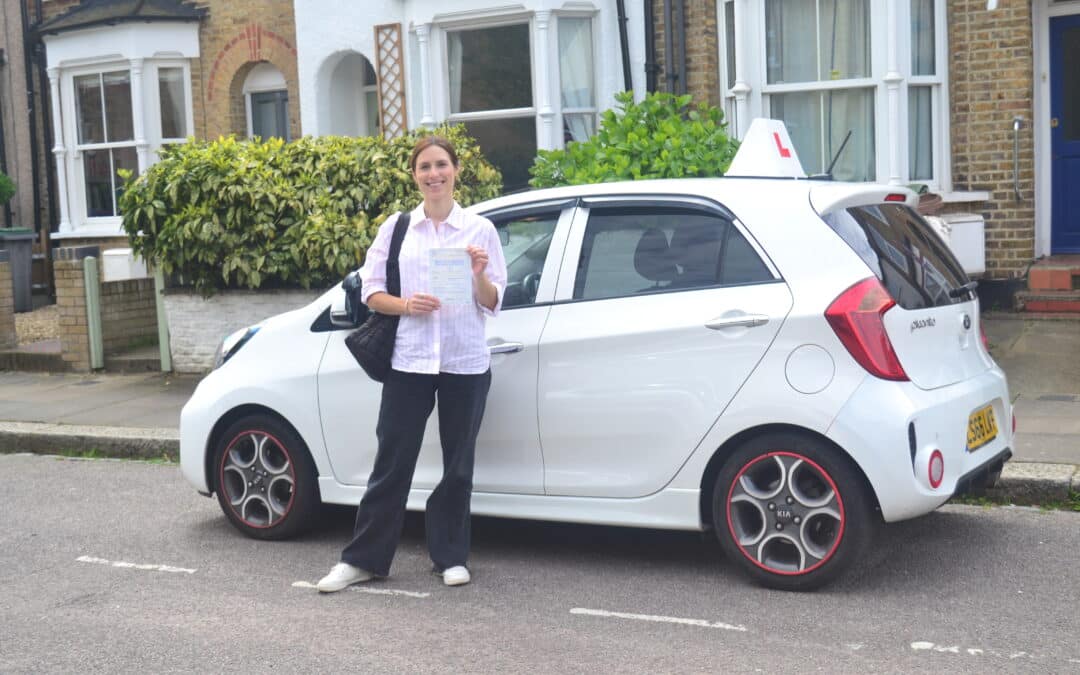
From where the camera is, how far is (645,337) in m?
5.56

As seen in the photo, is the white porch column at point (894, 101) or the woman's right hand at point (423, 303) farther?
the white porch column at point (894, 101)

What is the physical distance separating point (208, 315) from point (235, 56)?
6.19 metres

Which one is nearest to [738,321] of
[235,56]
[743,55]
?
[743,55]

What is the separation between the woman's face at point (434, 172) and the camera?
5543 mm

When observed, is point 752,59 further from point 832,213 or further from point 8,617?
point 8,617

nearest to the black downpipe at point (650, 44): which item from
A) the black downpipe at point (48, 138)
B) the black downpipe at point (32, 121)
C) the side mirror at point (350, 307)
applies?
the side mirror at point (350, 307)

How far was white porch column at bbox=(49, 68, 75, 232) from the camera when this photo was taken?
17.6m

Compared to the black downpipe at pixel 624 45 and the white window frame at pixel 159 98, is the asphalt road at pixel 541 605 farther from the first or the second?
the white window frame at pixel 159 98

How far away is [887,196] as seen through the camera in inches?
228

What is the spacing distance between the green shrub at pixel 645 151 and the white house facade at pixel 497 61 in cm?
331

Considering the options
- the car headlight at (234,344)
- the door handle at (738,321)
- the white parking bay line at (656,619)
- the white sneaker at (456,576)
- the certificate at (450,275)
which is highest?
the certificate at (450,275)

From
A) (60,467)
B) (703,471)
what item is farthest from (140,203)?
(703,471)

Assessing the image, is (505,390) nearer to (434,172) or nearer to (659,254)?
(659,254)

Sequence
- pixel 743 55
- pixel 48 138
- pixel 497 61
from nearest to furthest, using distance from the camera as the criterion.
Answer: pixel 743 55 → pixel 497 61 → pixel 48 138
